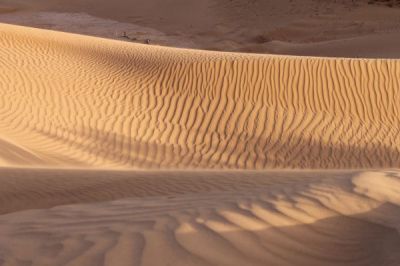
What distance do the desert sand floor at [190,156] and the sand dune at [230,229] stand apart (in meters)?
0.01

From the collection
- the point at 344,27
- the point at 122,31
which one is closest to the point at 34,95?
the point at 122,31

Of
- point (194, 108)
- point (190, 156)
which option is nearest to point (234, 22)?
point (194, 108)

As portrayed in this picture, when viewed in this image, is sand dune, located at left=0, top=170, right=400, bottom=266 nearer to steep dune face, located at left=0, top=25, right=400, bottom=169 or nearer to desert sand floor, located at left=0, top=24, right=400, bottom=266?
desert sand floor, located at left=0, top=24, right=400, bottom=266

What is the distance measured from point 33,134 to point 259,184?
21.4ft

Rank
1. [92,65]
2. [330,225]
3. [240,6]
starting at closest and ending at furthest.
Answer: [330,225], [92,65], [240,6]

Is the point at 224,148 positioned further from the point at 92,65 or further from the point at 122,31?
the point at 122,31

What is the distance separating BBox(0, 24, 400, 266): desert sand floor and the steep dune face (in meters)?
0.04

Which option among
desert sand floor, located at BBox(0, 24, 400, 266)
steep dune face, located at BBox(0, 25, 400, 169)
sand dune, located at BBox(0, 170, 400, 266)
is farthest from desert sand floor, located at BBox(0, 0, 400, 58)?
sand dune, located at BBox(0, 170, 400, 266)

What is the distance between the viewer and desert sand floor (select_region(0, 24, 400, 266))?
3.01 m

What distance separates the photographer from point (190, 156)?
10344 millimetres

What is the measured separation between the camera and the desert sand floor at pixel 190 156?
3.01m

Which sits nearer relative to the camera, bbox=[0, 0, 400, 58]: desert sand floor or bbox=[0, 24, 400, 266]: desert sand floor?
bbox=[0, 24, 400, 266]: desert sand floor

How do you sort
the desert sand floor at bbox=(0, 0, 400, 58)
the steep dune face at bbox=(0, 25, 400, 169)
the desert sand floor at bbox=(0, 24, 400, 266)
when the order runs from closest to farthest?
the desert sand floor at bbox=(0, 24, 400, 266), the steep dune face at bbox=(0, 25, 400, 169), the desert sand floor at bbox=(0, 0, 400, 58)

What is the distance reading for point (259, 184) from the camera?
4.80 metres
